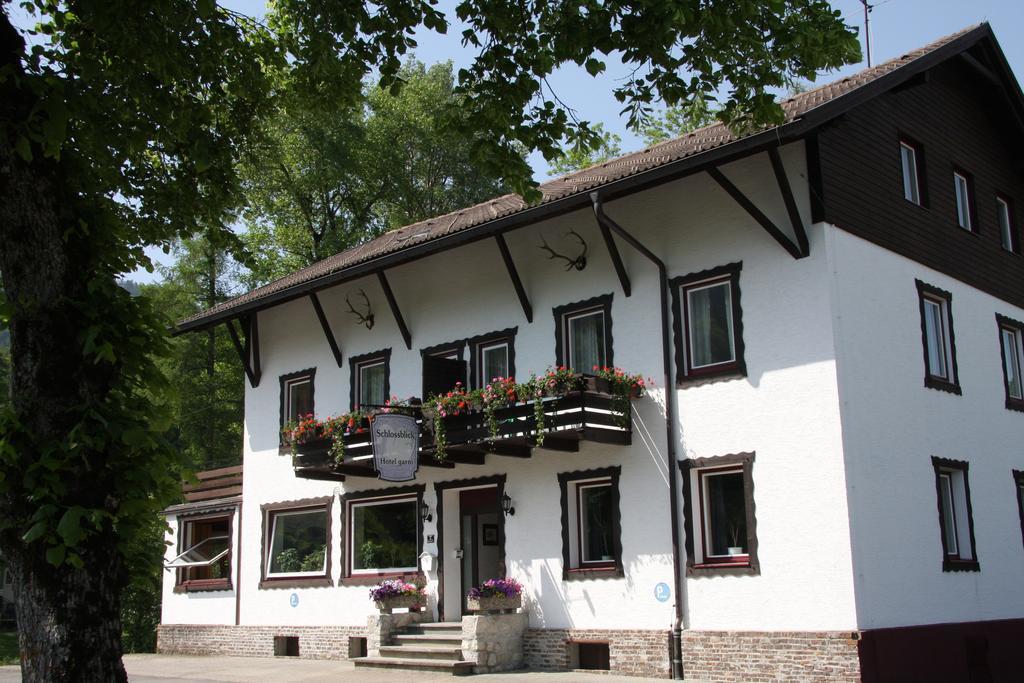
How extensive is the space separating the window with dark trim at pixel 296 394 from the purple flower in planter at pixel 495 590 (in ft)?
23.2

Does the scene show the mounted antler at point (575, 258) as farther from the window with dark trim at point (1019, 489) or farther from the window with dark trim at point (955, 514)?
the window with dark trim at point (1019, 489)

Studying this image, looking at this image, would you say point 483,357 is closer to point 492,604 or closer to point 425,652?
point 492,604

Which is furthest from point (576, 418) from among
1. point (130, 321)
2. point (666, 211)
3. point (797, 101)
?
point (130, 321)

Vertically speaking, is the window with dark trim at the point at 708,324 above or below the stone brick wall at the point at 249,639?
above

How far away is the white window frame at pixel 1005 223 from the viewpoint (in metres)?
20.0

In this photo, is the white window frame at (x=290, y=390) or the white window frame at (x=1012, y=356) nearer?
the white window frame at (x=1012, y=356)

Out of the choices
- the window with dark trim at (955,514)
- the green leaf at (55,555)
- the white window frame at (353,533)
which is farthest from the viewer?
the white window frame at (353,533)

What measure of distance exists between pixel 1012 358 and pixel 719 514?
744 centimetres

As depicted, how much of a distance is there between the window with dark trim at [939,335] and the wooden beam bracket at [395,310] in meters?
8.92

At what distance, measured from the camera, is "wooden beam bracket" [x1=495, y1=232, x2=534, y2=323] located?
57.5 feet

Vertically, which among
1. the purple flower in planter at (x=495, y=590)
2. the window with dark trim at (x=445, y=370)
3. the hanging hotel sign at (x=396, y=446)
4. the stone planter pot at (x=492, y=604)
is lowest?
the stone planter pot at (x=492, y=604)

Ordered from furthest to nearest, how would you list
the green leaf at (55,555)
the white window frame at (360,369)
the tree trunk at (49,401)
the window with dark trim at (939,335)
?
the white window frame at (360,369) → the window with dark trim at (939,335) → the tree trunk at (49,401) → the green leaf at (55,555)

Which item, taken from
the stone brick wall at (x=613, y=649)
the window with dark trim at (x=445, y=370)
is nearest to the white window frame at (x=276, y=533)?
the window with dark trim at (x=445, y=370)

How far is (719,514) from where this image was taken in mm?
15164
